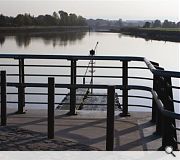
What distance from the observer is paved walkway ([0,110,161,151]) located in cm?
592

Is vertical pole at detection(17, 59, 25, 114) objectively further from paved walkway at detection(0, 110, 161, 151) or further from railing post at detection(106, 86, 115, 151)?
railing post at detection(106, 86, 115, 151)

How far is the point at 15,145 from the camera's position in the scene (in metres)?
5.83

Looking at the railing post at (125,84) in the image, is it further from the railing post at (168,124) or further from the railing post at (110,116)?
the railing post at (168,124)

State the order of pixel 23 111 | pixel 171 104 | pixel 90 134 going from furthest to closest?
pixel 23 111
pixel 90 134
pixel 171 104

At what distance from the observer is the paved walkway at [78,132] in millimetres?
5922

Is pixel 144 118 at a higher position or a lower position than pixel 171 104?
lower

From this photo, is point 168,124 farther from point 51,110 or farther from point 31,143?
point 31,143

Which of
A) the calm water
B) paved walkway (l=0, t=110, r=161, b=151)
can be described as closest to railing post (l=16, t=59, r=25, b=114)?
paved walkway (l=0, t=110, r=161, b=151)

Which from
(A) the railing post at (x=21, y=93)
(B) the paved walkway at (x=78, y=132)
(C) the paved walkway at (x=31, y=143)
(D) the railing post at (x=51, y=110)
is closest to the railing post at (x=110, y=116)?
(B) the paved walkway at (x=78, y=132)

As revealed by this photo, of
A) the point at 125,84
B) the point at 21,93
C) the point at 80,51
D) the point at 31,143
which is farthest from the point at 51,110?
the point at 80,51
